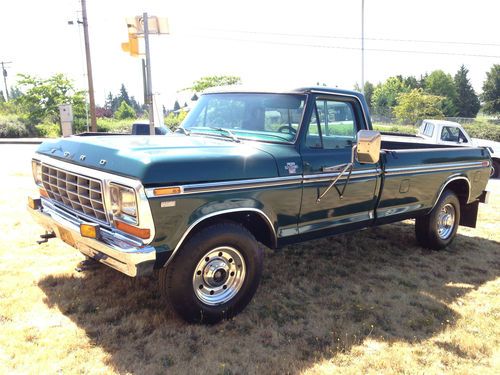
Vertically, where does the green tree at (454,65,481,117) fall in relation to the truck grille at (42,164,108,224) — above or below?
above

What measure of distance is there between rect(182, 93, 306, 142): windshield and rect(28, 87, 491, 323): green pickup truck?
0.01 metres

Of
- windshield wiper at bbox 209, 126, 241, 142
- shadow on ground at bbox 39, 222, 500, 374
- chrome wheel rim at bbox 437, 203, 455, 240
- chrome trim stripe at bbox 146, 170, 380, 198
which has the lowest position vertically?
shadow on ground at bbox 39, 222, 500, 374

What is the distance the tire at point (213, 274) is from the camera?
334cm

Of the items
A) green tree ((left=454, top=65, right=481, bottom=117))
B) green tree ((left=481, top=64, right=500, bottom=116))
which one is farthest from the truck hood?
green tree ((left=454, top=65, right=481, bottom=117))

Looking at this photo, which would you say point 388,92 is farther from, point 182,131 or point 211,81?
point 182,131

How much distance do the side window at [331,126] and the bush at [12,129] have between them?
105 ft

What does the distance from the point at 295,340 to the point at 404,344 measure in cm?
86

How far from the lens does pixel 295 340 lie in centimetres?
343

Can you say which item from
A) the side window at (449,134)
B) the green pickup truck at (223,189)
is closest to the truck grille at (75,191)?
the green pickup truck at (223,189)

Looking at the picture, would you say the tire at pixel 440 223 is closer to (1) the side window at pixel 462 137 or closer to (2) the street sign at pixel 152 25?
(2) the street sign at pixel 152 25

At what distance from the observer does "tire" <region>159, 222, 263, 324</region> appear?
334 centimetres

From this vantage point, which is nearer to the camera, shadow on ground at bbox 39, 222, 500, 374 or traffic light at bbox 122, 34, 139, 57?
shadow on ground at bbox 39, 222, 500, 374

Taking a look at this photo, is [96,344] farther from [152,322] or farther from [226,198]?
[226,198]

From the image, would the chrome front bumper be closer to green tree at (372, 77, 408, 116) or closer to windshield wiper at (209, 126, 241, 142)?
windshield wiper at (209, 126, 241, 142)
